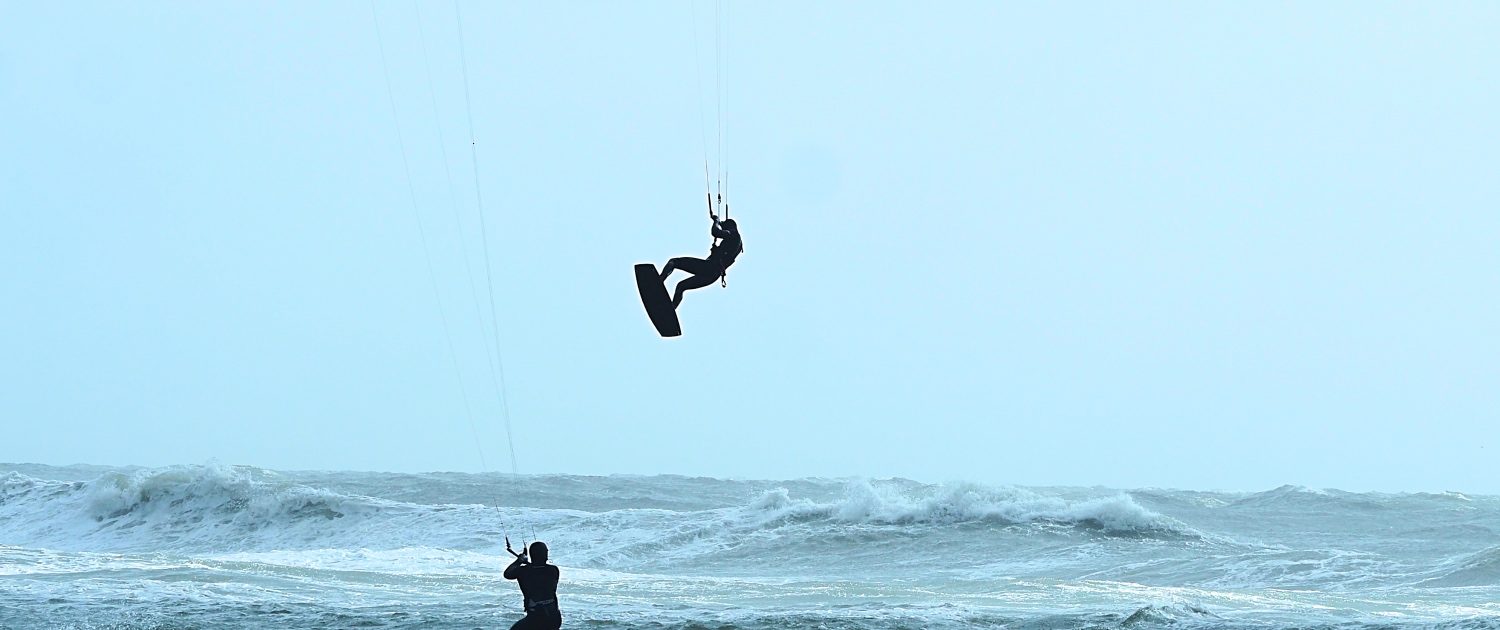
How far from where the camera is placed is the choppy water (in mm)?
11977

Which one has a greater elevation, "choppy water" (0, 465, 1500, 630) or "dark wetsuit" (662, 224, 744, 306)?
"dark wetsuit" (662, 224, 744, 306)

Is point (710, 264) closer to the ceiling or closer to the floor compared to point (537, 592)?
closer to the ceiling

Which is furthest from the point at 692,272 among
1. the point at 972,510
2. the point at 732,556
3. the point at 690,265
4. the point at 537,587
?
the point at 972,510

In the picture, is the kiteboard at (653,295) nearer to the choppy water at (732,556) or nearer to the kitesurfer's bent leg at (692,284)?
the kitesurfer's bent leg at (692,284)

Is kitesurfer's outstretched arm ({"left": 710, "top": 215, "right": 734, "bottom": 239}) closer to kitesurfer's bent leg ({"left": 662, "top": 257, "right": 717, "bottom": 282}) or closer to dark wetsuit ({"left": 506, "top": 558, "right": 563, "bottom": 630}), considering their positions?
kitesurfer's bent leg ({"left": 662, "top": 257, "right": 717, "bottom": 282})

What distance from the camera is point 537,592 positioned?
350 inches

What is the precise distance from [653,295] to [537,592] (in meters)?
2.88

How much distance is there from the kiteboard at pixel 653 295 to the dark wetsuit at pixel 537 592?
2.65 meters

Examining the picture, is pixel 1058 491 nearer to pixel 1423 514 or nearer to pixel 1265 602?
pixel 1423 514

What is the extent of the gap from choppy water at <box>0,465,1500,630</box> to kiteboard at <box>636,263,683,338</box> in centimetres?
251

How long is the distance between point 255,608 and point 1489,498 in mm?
26588

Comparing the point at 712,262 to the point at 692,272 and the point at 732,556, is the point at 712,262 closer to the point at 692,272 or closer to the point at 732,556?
the point at 692,272

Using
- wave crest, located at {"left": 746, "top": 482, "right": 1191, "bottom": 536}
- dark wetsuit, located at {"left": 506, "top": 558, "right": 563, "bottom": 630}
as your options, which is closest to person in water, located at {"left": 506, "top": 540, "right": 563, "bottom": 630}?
dark wetsuit, located at {"left": 506, "top": 558, "right": 563, "bottom": 630}

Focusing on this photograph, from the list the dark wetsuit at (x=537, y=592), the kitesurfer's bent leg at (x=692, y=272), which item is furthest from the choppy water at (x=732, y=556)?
the kitesurfer's bent leg at (x=692, y=272)
